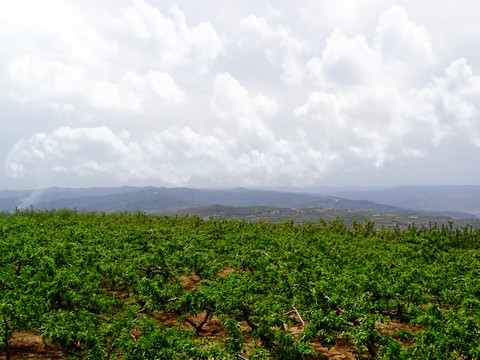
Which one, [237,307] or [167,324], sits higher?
[237,307]

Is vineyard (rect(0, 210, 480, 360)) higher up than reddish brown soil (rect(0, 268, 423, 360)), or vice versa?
vineyard (rect(0, 210, 480, 360))

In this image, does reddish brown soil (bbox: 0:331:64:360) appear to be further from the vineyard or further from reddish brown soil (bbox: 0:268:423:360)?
the vineyard

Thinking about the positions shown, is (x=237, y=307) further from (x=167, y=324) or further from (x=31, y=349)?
(x=31, y=349)

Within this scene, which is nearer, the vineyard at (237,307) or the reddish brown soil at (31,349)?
the vineyard at (237,307)

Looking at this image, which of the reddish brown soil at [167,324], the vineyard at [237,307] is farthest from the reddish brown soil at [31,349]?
the vineyard at [237,307]

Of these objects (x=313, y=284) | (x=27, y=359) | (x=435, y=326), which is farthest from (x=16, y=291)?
(x=435, y=326)

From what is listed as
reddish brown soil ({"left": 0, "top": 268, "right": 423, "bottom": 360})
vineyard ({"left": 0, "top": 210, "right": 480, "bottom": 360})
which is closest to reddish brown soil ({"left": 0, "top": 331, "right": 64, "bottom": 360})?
reddish brown soil ({"left": 0, "top": 268, "right": 423, "bottom": 360})

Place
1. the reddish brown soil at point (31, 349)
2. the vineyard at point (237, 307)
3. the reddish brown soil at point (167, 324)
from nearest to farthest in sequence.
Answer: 1. the vineyard at point (237, 307)
2. the reddish brown soil at point (31, 349)
3. the reddish brown soil at point (167, 324)

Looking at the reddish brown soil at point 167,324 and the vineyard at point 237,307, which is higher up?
the vineyard at point 237,307

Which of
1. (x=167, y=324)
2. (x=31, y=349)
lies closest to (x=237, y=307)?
(x=167, y=324)

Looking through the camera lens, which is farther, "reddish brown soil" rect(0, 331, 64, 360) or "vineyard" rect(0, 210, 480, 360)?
"reddish brown soil" rect(0, 331, 64, 360)

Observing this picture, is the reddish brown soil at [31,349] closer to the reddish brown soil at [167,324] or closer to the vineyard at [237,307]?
the reddish brown soil at [167,324]

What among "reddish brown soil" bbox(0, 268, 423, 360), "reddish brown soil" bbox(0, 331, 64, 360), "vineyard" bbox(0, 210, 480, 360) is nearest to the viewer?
"vineyard" bbox(0, 210, 480, 360)

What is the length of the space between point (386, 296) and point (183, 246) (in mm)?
17016
